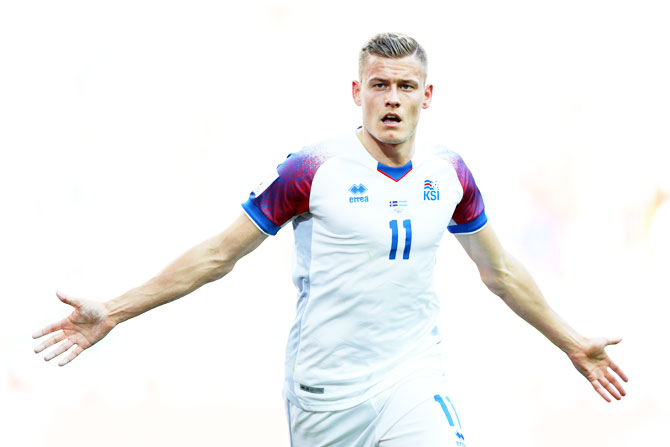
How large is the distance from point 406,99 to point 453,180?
537 millimetres

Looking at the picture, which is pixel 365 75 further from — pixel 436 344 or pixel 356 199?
pixel 436 344

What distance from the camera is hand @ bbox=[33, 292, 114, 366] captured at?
521 cm

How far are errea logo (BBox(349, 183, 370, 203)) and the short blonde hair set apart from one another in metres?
0.63

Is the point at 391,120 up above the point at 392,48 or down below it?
below

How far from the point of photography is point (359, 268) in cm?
520

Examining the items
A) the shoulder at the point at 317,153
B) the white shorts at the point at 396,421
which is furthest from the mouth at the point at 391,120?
the white shorts at the point at 396,421

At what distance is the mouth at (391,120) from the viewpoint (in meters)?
5.24

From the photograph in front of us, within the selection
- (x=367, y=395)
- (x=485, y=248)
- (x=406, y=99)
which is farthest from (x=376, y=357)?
(x=406, y=99)

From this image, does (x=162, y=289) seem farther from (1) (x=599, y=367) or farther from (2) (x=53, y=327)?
(1) (x=599, y=367)

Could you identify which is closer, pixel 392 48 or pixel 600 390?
pixel 392 48

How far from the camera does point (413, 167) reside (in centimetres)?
541

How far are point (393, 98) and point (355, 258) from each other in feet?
2.77

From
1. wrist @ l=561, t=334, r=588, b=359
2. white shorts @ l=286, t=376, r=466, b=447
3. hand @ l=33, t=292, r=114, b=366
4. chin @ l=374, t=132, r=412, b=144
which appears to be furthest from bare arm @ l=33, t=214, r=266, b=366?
wrist @ l=561, t=334, r=588, b=359

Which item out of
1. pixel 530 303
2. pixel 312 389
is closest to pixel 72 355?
pixel 312 389
